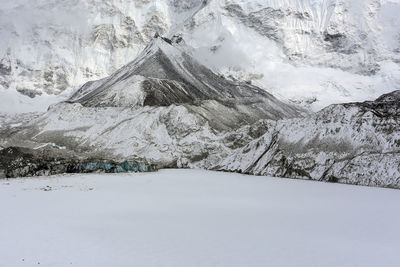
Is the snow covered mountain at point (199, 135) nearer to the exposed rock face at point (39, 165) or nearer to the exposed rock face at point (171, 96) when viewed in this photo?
the exposed rock face at point (39, 165)

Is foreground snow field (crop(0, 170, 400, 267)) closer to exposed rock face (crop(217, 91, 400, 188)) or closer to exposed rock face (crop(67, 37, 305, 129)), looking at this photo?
exposed rock face (crop(217, 91, 400, 188))

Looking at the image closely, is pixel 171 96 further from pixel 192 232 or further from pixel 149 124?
pixel 192 232

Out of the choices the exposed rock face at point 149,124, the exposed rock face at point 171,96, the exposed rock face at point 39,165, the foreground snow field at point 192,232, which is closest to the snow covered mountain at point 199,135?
the exposed rock face at point 39,165

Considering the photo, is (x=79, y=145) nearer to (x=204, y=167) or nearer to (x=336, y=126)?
(x=204, y=167)

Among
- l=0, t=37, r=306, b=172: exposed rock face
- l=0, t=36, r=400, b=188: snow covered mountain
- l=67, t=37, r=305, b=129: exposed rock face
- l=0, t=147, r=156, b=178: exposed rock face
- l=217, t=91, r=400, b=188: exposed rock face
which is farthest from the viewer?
l=67, t=37, r=305, b=129: exposed rock face

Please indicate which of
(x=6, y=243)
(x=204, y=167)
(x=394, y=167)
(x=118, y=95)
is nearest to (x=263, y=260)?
(x=6, y=243)

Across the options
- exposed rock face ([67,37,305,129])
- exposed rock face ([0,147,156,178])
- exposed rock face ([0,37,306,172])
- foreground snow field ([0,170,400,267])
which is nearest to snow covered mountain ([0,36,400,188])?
exposed rock face ([0,147,156,178])
